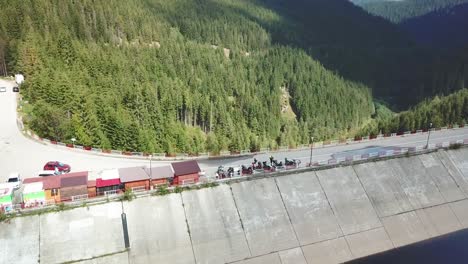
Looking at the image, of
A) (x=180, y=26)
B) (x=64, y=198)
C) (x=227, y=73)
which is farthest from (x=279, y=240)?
(x=180, y=26)

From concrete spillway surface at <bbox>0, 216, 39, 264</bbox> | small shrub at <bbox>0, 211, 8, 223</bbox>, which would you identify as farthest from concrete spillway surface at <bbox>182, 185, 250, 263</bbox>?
small shrub at <bbox>0, 211, 8, 223</bbox>

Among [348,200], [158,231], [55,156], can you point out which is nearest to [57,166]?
[55,156]

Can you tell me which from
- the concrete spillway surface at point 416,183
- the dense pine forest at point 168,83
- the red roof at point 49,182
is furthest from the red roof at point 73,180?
the concrete spillway surface at point 416,183

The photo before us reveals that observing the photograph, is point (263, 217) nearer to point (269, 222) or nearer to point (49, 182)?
point (269, 222)

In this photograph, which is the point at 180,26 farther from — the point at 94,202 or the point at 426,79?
the point at 94,202

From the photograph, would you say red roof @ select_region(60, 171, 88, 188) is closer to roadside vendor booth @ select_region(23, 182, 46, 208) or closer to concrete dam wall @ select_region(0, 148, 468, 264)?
roadside vendor booth @ select_region(23, 182, 46, 208)

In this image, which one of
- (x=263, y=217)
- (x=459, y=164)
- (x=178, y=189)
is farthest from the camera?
(x=459, y=164)
